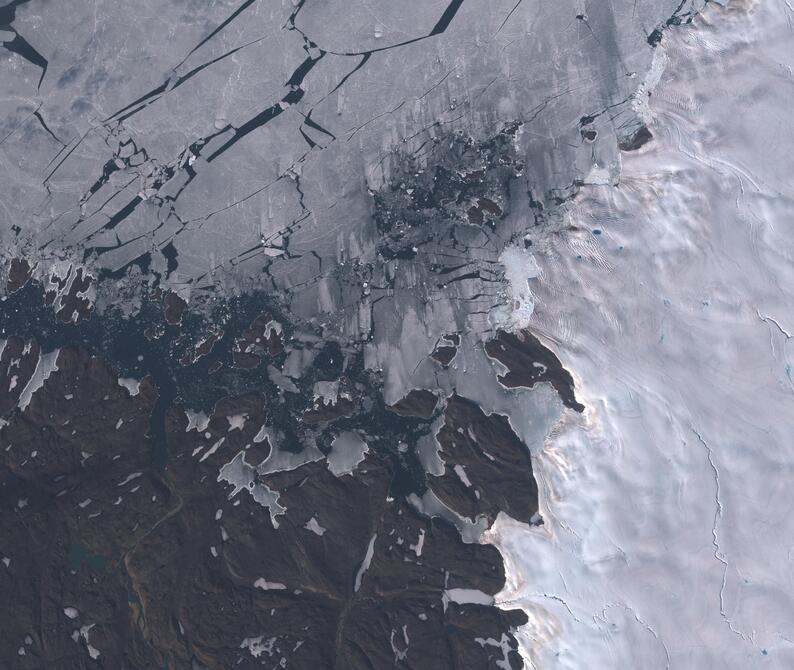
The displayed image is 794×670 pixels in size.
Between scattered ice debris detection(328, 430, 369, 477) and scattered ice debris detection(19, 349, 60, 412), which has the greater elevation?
scattered ice debris detection(19, 349, 60, 412)

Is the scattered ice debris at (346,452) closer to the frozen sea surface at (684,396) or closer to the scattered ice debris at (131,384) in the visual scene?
the frozen sea surface at (684,396)

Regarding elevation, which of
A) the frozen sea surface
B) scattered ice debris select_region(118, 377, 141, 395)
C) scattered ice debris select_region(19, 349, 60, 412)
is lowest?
the frozen sea surface

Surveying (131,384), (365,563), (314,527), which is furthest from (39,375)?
(365,563)

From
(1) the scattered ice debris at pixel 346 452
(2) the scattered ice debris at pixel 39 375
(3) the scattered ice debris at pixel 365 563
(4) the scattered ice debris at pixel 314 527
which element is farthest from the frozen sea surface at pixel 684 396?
(2) the scattered ice debris at pixel 39 375

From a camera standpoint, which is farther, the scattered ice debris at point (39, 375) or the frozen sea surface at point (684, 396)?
the scattered ice debris at point (39, 375)

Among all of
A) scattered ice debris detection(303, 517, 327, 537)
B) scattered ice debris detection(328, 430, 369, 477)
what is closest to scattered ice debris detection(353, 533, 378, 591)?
scattered ice debris detection(303, 517, 327, 537)

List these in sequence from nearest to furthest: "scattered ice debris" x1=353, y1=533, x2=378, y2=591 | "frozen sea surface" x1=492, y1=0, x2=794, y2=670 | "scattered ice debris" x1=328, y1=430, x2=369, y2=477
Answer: "frozen sea surface" x1=492, y1=0, x2=794, y2=670, "scattered ice debris" x1=353, y1=533, x2=378, y2=591, "scattered ice debris" x1=328, y1=430, x2=369, y2=477

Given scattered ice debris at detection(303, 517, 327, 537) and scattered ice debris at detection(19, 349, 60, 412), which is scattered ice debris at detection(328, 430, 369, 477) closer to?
scattered ice debris at detection(303, 517, 327, 537)

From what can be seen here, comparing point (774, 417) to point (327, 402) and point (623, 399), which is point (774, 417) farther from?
point (327, 402)
